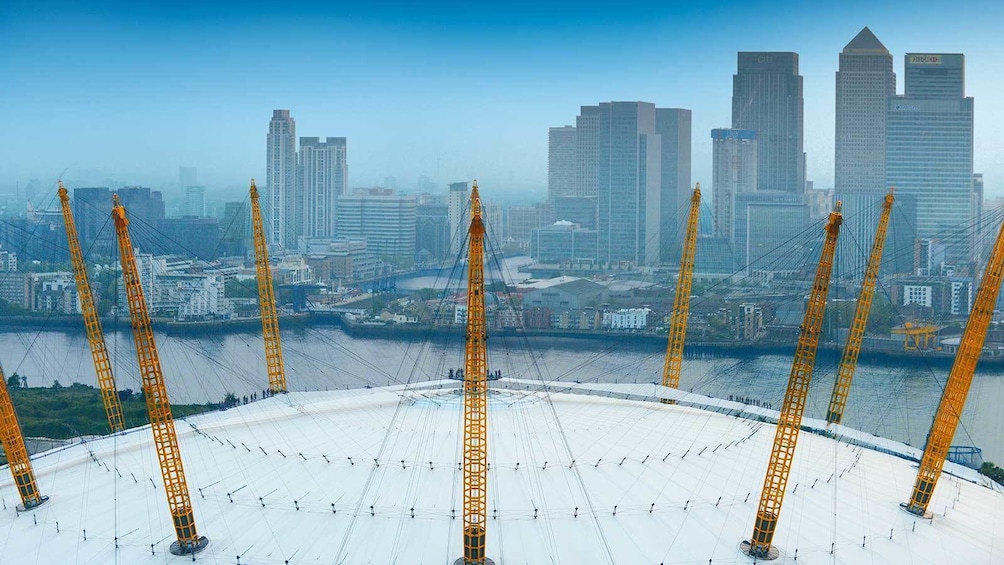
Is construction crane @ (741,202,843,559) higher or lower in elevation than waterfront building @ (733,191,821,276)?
lower

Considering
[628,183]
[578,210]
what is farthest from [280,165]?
[628,183]

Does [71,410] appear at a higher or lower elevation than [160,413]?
lower

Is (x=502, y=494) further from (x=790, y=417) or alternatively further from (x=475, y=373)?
(x=790, y=417)

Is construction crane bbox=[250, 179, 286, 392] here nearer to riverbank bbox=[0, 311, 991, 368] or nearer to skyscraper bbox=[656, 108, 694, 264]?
riverbank bbox=[0, 311, 991, 368]

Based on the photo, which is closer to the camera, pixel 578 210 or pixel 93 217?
pixel 93 217

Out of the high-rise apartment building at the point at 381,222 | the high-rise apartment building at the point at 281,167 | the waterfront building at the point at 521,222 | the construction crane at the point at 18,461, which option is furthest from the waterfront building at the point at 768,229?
the construction crane at the point at 18,461

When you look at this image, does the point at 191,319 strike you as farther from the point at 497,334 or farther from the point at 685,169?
the point at 685,169

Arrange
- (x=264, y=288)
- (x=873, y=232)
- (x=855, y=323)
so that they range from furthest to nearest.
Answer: (x=873, y=232) < (x=264, y=288) < (x=855, y=323)

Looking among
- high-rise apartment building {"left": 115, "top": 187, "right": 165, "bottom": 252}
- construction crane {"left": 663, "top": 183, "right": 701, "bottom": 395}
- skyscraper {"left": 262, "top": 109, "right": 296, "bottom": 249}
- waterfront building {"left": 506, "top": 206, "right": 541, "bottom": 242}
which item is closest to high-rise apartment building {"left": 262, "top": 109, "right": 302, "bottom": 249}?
skyscraper {"left": 262, "top": 109, "right": 296, "bottom": 249}
